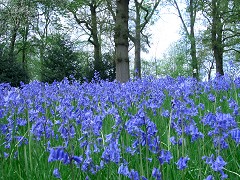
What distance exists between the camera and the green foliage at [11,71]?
20.7 m

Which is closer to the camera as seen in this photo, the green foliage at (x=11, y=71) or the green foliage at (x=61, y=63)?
the green foliage at (x=11, y=71)

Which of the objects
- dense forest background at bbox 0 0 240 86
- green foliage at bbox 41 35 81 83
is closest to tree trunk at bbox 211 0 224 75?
dense forest background at bbox 0 0 240 86

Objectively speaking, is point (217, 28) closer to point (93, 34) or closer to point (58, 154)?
point (93, 34)

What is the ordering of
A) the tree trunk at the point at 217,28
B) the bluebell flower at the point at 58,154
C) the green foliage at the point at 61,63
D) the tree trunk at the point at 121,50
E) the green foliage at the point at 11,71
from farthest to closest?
1. the tree trunk at the point at 217,28
2. the green foliage at the point at 61,63
3. the green foliage at the point at 11,71
4. the tree trunk at the point at 121,50
5. the bluebell flower at the point at 58,154

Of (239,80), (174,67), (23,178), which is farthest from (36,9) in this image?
(174,67)

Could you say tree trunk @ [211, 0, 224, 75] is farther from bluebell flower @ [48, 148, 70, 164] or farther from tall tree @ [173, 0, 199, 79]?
bluebell flower @ [48, 148, 70, 164]

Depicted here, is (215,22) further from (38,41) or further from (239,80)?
(239,80)

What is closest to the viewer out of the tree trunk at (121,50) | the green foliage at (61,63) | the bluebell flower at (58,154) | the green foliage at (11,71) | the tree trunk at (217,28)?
the bluebell flower at (58,154)

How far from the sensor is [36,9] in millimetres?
30906

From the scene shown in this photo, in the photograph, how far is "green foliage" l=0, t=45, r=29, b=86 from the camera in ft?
68.0

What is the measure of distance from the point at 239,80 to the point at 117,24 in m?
7.71

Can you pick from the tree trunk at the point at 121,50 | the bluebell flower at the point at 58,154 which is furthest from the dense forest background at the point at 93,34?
the bluebell flower at the point at 58,154

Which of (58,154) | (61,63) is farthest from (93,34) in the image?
(58,154)

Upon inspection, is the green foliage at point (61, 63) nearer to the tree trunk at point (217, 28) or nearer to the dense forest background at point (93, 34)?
the dense forest background at point (93, 34)
